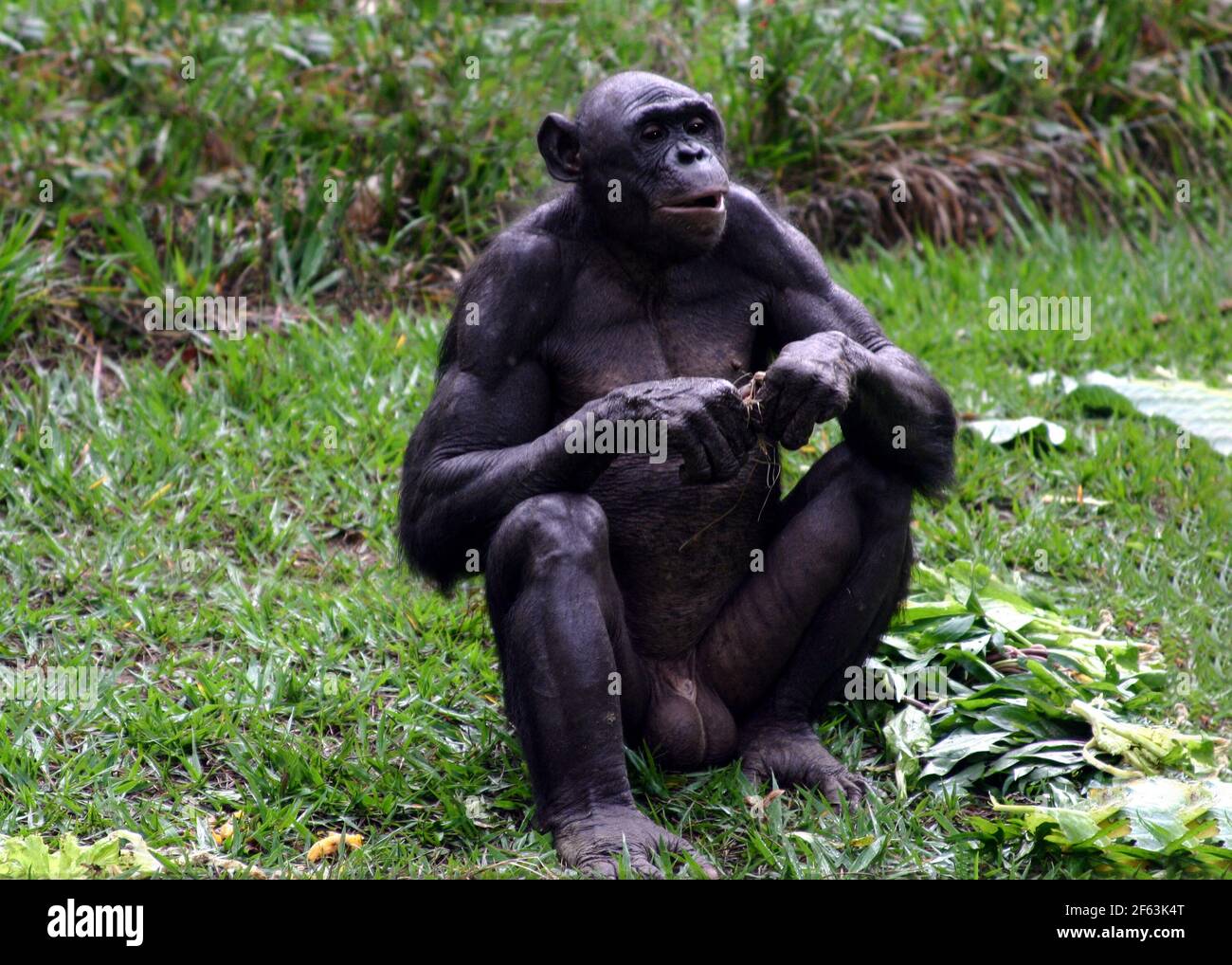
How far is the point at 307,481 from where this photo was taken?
257 inches

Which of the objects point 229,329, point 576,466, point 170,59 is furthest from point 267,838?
point 170,59

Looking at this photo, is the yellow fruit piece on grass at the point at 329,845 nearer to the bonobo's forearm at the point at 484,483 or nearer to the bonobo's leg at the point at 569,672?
the bonobo's leg at the point at 569,672

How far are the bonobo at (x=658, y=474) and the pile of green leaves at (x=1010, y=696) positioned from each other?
0.96 feet

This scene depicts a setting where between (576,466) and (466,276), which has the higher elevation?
(466,276)

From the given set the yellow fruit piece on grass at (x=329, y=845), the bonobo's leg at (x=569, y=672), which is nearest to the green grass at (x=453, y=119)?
the yellow fruit piece on grass at (x=329, y=845)

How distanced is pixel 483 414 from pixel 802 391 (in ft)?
3.06

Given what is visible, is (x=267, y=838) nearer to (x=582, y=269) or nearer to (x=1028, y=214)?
(x=582, y=269)

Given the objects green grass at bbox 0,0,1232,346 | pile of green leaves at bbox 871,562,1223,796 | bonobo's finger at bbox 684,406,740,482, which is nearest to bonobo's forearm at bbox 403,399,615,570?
bonobo's finger at bbox 684,406,740,482

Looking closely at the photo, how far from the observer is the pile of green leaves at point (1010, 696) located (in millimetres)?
4660

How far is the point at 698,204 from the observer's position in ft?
14.6

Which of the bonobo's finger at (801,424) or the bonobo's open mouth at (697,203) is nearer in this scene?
the bonobo's finger at (801,424)

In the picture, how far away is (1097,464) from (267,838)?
152 inches

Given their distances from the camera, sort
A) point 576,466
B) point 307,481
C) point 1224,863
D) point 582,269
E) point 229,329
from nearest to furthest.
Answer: point 1224,863 → point 576,466 → point 582,269 → point 307,481 → point 229,329

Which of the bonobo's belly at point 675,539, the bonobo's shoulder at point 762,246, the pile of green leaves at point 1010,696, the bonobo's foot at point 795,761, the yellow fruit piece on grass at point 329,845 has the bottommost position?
the yellow fruit piece on grass at point 329,845
